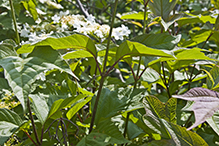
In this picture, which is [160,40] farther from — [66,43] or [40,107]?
[40,107]

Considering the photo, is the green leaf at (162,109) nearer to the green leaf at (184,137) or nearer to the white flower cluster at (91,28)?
the green leaf at (184,137)

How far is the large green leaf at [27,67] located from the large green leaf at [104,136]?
27 cm

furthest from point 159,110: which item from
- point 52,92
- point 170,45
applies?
point 52,92

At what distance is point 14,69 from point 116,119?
624 mm

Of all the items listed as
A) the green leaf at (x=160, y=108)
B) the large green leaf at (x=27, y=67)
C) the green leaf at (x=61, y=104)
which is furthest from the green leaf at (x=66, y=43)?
the green leaf at (x=160, y=108)

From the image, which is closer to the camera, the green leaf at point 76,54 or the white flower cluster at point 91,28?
the green leaf at point 76,54

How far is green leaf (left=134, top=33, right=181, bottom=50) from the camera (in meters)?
0.72

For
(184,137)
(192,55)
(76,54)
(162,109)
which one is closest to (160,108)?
(162,109)

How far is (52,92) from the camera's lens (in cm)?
98

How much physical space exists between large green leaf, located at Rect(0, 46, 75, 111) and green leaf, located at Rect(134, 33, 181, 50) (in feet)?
0.98

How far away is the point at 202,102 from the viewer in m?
0.54

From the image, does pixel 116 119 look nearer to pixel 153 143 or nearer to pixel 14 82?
pixel 153 143

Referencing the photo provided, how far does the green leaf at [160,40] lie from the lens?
2.36 ft

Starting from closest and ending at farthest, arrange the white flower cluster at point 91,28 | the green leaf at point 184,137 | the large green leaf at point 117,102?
the green leaf at point 184,137 → the large green leaf at point 117,102 → the white flower cluster at point 91,28
